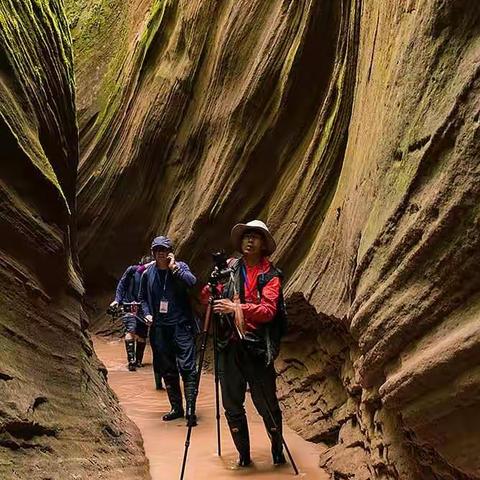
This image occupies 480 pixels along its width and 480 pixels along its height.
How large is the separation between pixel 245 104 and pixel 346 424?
605 cm

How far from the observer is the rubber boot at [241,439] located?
6164mm

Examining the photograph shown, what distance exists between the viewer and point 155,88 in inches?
→ 522

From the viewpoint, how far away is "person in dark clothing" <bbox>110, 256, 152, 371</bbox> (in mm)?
10156

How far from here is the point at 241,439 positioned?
20.2 ft

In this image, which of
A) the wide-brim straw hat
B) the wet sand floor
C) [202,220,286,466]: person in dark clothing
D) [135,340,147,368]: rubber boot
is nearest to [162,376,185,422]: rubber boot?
the wet sand floor

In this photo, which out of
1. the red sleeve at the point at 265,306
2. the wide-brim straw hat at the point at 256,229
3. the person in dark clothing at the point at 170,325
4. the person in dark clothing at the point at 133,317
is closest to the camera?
the red sleeve at the point at 265,306

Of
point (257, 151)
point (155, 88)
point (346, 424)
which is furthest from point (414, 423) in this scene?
point (155, 88)

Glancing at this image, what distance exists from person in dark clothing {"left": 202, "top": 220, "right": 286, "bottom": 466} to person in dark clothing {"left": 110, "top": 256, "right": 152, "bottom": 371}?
151 inches

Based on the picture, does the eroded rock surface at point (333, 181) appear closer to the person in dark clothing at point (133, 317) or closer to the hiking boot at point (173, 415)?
the hiking boot at point (173, 415)

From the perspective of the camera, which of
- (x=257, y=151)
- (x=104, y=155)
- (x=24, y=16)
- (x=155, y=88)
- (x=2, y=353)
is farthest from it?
(x=104, y=155)

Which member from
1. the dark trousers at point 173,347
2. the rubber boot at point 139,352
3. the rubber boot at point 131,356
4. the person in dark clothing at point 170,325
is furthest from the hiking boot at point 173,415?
the rubber boot at point 139,352

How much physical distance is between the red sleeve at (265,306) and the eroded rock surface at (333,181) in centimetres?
72

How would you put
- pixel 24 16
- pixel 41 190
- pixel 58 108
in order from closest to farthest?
pixel 41 190 → pixel 24 16 → pixel 58 108

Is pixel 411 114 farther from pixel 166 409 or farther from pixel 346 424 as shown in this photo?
pixel 166 409
